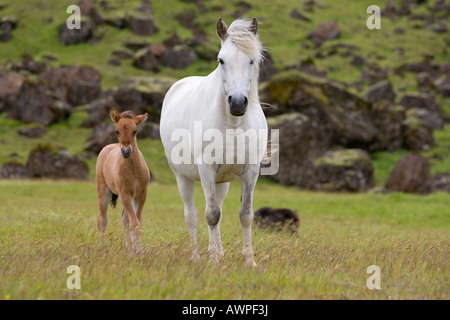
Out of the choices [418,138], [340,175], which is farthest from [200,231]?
[418,138]

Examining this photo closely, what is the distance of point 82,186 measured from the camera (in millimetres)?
28516

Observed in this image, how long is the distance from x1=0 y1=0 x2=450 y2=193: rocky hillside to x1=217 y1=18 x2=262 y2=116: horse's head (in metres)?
5.41

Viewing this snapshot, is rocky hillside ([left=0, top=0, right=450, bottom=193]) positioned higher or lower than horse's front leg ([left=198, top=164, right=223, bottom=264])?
higher

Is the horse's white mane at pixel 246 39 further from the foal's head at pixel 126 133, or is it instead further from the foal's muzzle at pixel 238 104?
the foal's head at pixel 126 133

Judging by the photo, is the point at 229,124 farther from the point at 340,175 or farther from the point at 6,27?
the point at 6,27

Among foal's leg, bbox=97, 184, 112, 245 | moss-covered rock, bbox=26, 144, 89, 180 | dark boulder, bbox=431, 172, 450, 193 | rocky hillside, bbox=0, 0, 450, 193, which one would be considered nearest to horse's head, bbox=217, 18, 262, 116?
foal's leg, bbox=97, 184, 112, 245

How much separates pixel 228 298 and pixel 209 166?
256 centimetres

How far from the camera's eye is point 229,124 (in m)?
7.48

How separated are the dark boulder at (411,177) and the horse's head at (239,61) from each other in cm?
2895

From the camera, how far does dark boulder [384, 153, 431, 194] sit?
111ft

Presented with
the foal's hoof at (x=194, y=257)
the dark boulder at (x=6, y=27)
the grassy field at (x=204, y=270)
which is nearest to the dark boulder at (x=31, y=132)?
the dark boulder at (x=6, y=27)

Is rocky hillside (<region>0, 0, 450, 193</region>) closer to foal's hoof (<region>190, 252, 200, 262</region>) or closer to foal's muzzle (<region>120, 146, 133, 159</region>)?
foal's muzzle (<region>120, 146, 133, 159</region>)

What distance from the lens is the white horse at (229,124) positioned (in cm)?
705

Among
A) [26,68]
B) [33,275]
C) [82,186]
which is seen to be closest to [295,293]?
[33,275]
